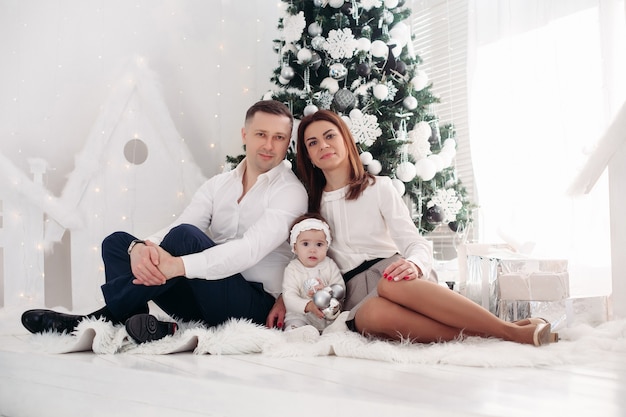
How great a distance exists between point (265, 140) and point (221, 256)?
64 centimetres

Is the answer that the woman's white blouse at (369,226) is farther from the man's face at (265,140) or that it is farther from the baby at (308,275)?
the man's face at (265,140)

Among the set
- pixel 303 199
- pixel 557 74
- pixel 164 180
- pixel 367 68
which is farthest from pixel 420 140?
pixel 164 180

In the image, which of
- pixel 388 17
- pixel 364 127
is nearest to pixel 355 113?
pixel 364 127

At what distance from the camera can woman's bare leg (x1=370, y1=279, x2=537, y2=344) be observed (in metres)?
1.79

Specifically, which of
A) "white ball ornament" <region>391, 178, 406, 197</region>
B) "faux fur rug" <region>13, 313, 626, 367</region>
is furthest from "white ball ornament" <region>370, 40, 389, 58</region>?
"faux fur rug" <region>13, 313, 626, 367</region>

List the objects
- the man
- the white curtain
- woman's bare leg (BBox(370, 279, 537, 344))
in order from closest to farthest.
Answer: woman's bare leg (BBox(370, 279, 537, 344))
the man
the white curtain

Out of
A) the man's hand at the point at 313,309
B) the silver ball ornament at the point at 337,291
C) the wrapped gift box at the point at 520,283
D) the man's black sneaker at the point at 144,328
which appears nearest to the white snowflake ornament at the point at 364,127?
the wrapped gift box at the point at 520,283

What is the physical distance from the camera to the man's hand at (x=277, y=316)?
2158mm

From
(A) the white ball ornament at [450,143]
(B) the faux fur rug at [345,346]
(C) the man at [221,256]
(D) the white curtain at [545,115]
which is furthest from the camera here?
(A) the white ball ornament at [450,143]

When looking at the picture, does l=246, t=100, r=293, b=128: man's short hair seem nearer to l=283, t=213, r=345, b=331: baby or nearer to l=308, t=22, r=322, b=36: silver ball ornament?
l=283, t=213, r=345, b=331: baby

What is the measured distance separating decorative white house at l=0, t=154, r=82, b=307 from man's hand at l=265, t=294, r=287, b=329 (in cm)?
163

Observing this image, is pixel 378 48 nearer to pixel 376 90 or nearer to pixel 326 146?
pixel 376 90

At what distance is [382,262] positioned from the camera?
7.14 feet

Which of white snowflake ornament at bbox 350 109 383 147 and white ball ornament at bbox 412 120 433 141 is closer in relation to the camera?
white snowflake ornament at bbox 350 109 383 147
